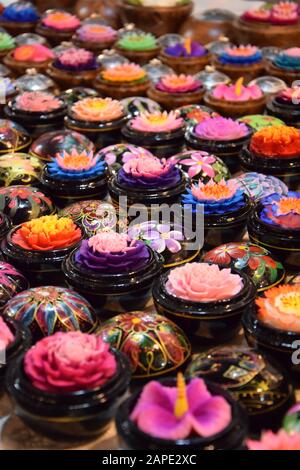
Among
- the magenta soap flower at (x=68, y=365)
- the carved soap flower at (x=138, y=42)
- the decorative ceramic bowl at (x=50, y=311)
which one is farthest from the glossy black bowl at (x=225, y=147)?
the magenta soap flower at (x=68, y=365)

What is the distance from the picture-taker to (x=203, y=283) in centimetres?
200

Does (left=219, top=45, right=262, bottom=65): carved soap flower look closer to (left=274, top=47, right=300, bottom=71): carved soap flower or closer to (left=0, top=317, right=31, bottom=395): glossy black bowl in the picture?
(left=274, top=47, right=300, bottom=71): carved soap flower

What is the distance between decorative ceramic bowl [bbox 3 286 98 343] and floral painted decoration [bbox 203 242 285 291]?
41 cm

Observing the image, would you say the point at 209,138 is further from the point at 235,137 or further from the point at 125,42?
the point at 125,42

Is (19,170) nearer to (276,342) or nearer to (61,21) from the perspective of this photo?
(276,342)

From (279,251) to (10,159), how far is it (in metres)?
1.13

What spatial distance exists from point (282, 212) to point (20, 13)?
2949 millimetres

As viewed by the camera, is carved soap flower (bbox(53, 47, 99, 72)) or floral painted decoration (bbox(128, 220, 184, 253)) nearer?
floral painted decoration (bbox(128, 220, 184, 253))

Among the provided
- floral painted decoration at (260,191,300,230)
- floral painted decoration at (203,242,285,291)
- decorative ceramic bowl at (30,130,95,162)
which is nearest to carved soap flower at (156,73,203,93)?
decorative ceramic bowl at (30,130,95,162)

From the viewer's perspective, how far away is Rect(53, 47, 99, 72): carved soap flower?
13.2ft

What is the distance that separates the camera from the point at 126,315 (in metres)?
1.98

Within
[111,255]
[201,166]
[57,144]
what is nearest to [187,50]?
[57,144]

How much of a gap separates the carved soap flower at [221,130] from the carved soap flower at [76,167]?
18.9 inches

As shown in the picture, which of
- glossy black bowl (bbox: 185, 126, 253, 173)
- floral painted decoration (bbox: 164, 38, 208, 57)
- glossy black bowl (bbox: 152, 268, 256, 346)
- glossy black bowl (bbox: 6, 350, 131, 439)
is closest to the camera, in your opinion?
glossy black bowl (bbox: 6, 350, 131, 439)
